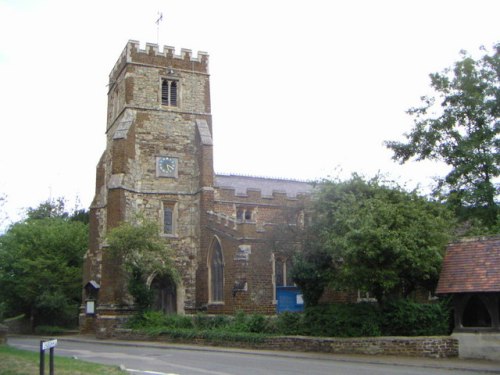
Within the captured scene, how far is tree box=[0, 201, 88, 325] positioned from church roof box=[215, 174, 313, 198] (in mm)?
11603

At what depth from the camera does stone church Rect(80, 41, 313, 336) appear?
3000cm

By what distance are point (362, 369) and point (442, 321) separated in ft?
18.8

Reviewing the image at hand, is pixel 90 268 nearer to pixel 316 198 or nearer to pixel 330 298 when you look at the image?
pixel 330 298

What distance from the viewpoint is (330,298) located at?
1164 inches

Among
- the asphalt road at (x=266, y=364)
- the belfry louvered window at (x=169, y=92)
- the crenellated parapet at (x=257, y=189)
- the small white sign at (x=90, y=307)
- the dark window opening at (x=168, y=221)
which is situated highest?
Result: the belfry louvered window at (x=169, y=92)

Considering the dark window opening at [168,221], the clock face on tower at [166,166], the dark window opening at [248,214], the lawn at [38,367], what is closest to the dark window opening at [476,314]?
the lawn at [38,367]

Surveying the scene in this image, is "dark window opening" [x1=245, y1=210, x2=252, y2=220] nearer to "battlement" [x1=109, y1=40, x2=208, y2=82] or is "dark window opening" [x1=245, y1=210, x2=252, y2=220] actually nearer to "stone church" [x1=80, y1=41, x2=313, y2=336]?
"stone church" [x1=80, y1=41, x2=313, y2=336]

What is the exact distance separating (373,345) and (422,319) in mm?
1930

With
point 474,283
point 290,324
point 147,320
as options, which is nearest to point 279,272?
point 147,320

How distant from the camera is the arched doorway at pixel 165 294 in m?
34.4

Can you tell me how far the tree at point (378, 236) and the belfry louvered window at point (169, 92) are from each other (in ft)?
56.1

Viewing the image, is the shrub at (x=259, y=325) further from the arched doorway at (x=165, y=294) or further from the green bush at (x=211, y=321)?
the arched doorway at (x=165, y=294)

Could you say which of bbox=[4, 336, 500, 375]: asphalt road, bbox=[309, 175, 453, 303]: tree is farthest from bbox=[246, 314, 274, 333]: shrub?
bbox=[309, 175, 453, 303]: tree

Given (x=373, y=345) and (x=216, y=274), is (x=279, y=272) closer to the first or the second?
(x=216, y=274)
